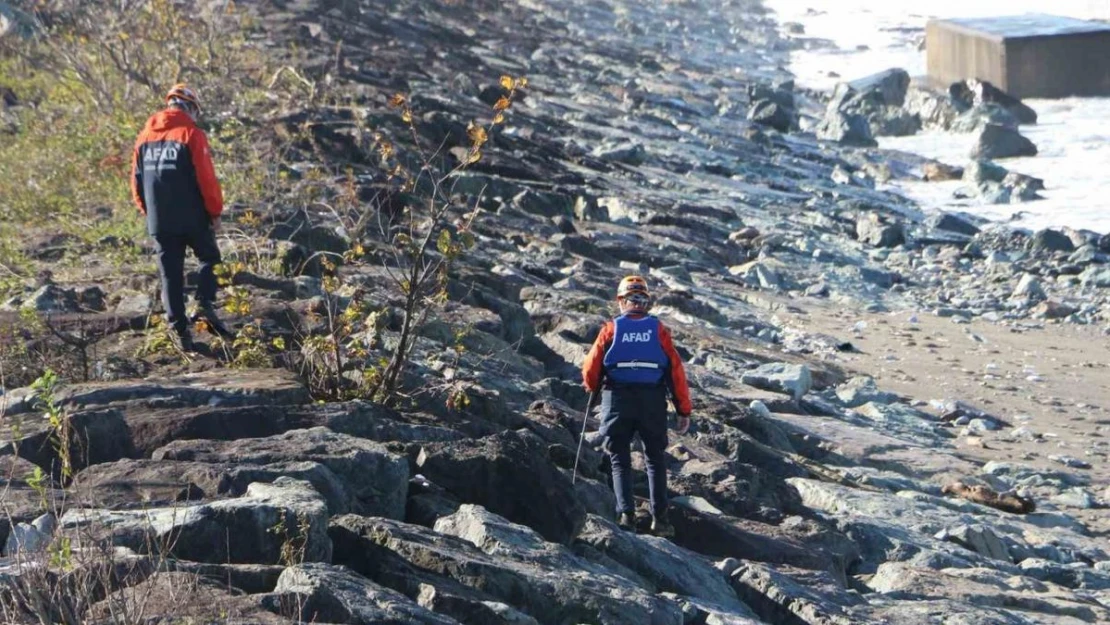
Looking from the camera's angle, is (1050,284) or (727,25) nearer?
(1050,284)

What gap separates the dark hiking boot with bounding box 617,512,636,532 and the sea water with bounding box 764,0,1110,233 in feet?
52.0

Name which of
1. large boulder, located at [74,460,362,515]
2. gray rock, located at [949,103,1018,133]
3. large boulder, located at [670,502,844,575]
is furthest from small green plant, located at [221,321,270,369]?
gray rock, located at [949,103,1018,133]

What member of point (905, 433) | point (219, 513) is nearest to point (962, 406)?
point (905, 433)

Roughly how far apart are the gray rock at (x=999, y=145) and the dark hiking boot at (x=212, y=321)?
21.5 m

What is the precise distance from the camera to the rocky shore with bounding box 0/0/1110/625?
5.00 metres

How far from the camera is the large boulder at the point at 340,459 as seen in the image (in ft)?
19.4

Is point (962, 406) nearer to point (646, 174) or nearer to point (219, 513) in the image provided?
point (219, 513)

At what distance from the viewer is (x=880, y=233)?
19500 millimetres

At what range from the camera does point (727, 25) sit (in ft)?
173

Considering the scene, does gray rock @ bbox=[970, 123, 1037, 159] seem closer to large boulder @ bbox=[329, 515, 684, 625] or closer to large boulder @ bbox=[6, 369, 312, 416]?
large boulder @ bbox=[6, 369, 312, 416]

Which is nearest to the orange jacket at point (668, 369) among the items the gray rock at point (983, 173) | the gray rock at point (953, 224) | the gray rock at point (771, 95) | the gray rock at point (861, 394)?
the gray rock at point (861, 394)

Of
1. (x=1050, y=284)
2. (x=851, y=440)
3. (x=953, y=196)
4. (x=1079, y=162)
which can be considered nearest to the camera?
(x=851, y=440)

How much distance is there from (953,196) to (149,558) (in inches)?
826

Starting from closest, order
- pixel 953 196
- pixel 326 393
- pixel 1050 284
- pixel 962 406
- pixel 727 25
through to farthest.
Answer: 1. pixel 326 393
2. pixel 962 406
3. pixel 1050 284
4. pixel 953 196
5. pixel 727 25
